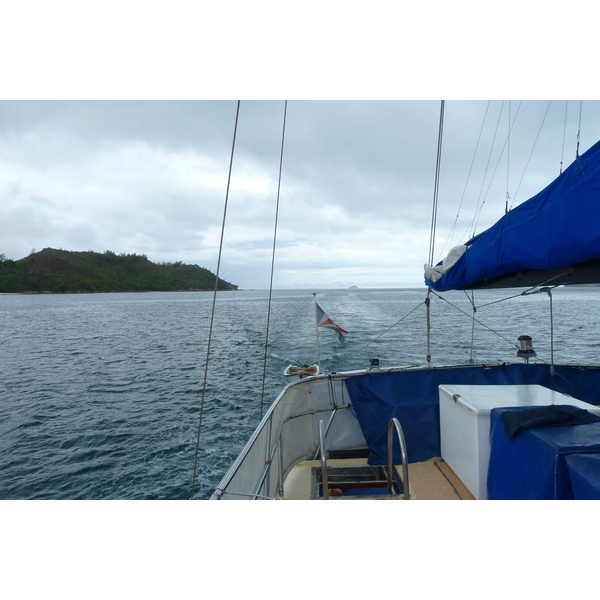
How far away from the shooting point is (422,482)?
141 inches

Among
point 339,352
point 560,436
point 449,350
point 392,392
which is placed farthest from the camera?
point 449,350

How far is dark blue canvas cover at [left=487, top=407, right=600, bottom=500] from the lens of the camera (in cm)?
206

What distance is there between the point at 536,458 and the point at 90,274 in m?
169

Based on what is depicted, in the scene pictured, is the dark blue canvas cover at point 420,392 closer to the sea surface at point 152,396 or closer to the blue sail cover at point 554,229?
the sea surface at point 152,396

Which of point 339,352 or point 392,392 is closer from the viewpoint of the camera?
point 392,392

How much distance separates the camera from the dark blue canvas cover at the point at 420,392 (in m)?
4.07

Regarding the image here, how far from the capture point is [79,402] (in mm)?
11820

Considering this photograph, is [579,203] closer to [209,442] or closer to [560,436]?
[560,436]

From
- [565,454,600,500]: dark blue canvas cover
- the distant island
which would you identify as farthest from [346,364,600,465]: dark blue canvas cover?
the distant island

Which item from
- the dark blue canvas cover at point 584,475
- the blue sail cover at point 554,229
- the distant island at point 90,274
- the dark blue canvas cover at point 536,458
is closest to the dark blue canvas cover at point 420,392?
the dark blue canvas cover at point 536,458

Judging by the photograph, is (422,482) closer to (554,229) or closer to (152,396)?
(554,229)

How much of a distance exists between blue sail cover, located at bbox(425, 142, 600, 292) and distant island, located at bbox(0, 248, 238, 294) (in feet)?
500

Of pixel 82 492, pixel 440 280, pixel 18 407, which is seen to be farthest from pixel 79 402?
pixel 440 280

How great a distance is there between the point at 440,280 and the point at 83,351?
907 inches
